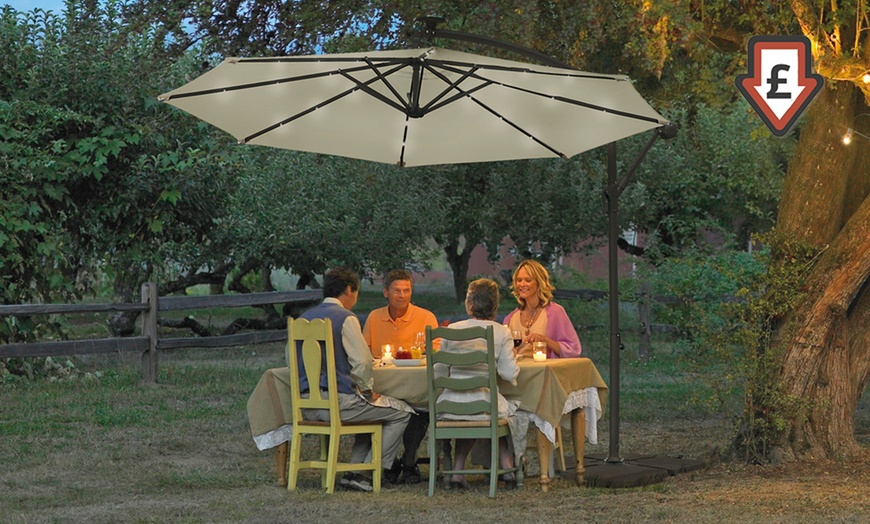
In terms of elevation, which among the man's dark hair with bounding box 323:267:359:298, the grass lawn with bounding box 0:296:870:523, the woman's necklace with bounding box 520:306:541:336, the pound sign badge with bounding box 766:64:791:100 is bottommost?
the grass lawn with bounding box 0:296:870:523

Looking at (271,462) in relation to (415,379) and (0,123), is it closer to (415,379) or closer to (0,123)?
(415,379)

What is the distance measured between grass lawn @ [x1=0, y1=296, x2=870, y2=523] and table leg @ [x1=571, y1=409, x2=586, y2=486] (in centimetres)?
11

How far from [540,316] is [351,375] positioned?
161 centimetres

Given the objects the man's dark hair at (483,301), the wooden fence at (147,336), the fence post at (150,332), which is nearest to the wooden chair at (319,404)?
the man's dark hair at (483,301)

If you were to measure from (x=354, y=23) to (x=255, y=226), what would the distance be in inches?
243

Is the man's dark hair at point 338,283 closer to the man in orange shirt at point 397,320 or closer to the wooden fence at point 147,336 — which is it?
the man in orange shirt at point 397,320

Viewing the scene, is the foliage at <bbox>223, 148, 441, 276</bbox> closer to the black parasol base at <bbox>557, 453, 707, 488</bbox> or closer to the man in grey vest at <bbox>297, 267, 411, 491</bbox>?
the black parasol base at <bbox>557, 453, 707, 488</bbox>

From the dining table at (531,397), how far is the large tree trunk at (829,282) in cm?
154

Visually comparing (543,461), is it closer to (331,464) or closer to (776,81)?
(331,464)

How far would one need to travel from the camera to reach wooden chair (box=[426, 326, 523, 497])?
7.88 m

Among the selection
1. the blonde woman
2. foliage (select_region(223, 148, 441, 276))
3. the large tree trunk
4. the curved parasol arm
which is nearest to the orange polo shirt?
the blonde woman

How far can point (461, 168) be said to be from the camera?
2247cm

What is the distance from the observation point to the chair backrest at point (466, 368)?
25.8ft

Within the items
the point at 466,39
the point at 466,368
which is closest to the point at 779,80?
the point at 466,39
